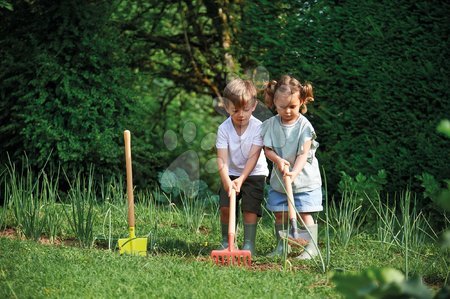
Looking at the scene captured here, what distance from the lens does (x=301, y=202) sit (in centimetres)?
523

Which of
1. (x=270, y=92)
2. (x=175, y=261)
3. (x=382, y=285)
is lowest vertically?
(x=175, y=261)

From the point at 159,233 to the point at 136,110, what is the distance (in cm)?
216

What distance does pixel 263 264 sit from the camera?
501 cm

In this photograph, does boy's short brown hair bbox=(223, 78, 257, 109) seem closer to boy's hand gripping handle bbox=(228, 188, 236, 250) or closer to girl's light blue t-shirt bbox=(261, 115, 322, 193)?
girl's light blue t-shirt bbox=(261, 115, 322, 193)

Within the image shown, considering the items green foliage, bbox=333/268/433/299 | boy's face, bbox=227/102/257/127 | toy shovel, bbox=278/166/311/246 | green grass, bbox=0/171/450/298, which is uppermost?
boy's face, bbox=227/102/257/127

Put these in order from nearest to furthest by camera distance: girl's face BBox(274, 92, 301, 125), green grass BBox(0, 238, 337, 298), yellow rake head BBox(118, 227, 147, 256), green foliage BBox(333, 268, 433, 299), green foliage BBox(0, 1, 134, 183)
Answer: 1. green foliage BBox(333, 268, 433, 299)
2. green grass BBox(0, 238, 337, 298)
3. yellow rake head BBox(118, 227, 147, 256)
4. girl's face BBox(274, 92, 301, 125)
5. green foliage BBox(0, 1, 134, 183)

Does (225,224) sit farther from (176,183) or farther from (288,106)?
(176,183)

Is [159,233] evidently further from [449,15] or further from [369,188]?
[449,15]

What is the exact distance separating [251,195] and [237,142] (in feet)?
1.11

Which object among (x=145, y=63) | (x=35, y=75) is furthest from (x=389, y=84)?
(x=145, y=63)

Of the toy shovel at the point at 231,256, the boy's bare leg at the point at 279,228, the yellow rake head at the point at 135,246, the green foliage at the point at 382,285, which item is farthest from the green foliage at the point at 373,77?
the green foliage at the point at 382,285

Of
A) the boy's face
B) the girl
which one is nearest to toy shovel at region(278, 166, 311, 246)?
the girl

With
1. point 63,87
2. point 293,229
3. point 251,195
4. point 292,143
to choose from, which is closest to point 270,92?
point 292,143

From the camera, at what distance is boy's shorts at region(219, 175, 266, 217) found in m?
5.24
